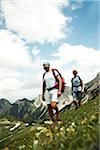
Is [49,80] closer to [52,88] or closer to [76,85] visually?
[52,88]

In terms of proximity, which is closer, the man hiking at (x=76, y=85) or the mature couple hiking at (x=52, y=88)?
the mature couple hiking at (x=52, y=88)

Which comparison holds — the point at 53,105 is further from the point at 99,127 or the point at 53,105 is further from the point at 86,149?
the point at 86,149

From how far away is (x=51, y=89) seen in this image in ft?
58.4

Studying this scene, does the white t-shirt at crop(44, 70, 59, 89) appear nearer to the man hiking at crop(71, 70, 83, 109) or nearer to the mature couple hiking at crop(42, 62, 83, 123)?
the mature couple hiking at crop(42, 62, 83, 123)

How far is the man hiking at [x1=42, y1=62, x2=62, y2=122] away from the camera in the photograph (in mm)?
17562

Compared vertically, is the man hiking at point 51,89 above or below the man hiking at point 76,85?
below

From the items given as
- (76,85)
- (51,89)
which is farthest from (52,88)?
(76,85)

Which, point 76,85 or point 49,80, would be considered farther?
point 76,85

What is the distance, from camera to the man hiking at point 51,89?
17562mm

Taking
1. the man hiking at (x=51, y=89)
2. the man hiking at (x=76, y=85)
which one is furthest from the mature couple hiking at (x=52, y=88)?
the man hiking at (x=76, y=85)

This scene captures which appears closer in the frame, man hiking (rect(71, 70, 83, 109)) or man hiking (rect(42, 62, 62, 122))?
man hiking (rect(42, 62, 62, 122))

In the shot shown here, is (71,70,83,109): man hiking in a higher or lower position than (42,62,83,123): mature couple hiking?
higher

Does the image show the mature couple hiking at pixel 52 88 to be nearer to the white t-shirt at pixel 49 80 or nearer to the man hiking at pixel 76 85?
the white t-shirt at pixel 49 80

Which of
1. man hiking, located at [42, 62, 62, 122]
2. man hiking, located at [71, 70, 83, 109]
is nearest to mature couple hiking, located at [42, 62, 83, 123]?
man hiking, located at [42, 62, 62, 122]
